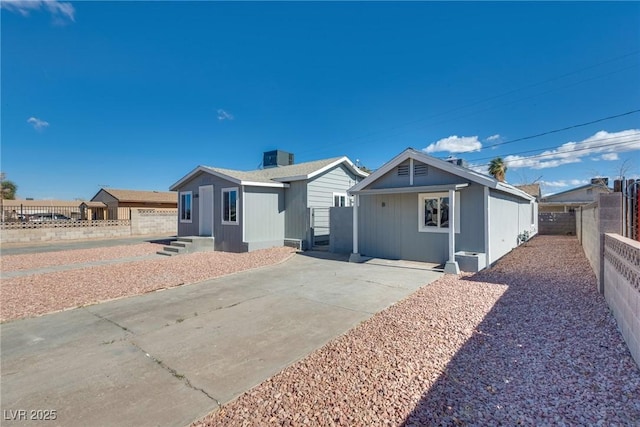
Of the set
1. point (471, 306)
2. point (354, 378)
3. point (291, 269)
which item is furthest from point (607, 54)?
point (354, 378)

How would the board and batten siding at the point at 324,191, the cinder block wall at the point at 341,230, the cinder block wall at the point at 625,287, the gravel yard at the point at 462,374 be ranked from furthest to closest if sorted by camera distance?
the board and batten siding at the point at 324,191
the cinder block wall at the point at 341,230
the cinder block wall at the point at 625,287
the gravel yard at the point at 462,374

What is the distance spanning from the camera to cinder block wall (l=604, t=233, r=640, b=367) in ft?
9.87

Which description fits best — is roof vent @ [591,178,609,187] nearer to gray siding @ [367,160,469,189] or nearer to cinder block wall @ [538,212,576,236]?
cinder block wall @ [538,212,576,236]

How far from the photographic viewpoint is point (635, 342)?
2.97 m

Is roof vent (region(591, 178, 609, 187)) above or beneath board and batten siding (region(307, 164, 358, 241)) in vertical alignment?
above

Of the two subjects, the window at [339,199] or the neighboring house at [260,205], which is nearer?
the neighboring house at [260,205]

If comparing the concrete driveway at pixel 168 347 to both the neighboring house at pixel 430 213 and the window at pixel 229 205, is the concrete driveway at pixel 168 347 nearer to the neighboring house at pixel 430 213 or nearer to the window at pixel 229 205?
the neighboring house at pixel 430 213

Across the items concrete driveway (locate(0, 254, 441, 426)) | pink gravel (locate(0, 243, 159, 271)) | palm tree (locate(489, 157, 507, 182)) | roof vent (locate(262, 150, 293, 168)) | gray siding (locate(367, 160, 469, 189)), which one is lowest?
concrete driveway (locate(0, 254, 441, 426))

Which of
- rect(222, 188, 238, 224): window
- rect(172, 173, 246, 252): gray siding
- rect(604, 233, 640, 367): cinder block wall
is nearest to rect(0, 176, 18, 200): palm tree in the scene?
rect(172, 173, 246, 252): gray siding

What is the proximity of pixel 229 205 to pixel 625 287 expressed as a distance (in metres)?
11.9

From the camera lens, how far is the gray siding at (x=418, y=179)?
846 cm

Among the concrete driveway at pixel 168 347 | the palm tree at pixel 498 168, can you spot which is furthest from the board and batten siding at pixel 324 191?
the palm tree at pixel 498 168

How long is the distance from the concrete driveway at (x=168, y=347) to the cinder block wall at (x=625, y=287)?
3.05 metres

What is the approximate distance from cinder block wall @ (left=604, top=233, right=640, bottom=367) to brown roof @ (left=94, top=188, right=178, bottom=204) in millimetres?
31329
